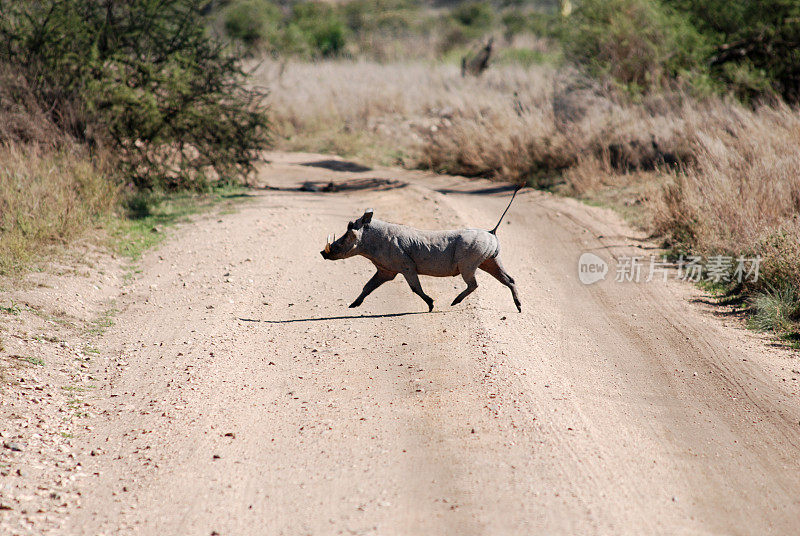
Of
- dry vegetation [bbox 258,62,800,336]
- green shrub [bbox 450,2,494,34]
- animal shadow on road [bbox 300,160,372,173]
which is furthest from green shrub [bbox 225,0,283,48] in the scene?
animal shadow on road [bbox 300,160,372,173]

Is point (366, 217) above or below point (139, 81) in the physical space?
below

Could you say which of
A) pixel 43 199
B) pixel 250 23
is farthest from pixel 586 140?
pixel 250 23

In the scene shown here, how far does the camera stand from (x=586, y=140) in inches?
653

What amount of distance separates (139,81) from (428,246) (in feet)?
30.4

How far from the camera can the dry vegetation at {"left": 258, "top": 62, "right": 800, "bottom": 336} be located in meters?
10.3

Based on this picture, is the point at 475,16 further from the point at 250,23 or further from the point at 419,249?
the point at 419,249

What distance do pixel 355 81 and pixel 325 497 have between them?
23526 millimetres

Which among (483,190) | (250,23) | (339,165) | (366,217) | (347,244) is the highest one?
(250,23)

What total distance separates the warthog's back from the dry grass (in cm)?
433

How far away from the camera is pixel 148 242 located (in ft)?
35.7

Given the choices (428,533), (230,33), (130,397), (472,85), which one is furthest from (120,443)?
(230,33)

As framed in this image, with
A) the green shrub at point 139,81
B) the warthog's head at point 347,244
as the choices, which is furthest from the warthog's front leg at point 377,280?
the green shrub at point 139,81

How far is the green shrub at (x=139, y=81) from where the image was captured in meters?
13.0

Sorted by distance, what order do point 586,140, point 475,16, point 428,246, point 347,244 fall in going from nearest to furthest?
point 347,244
point 428,246
point 586,140
point 475,16
